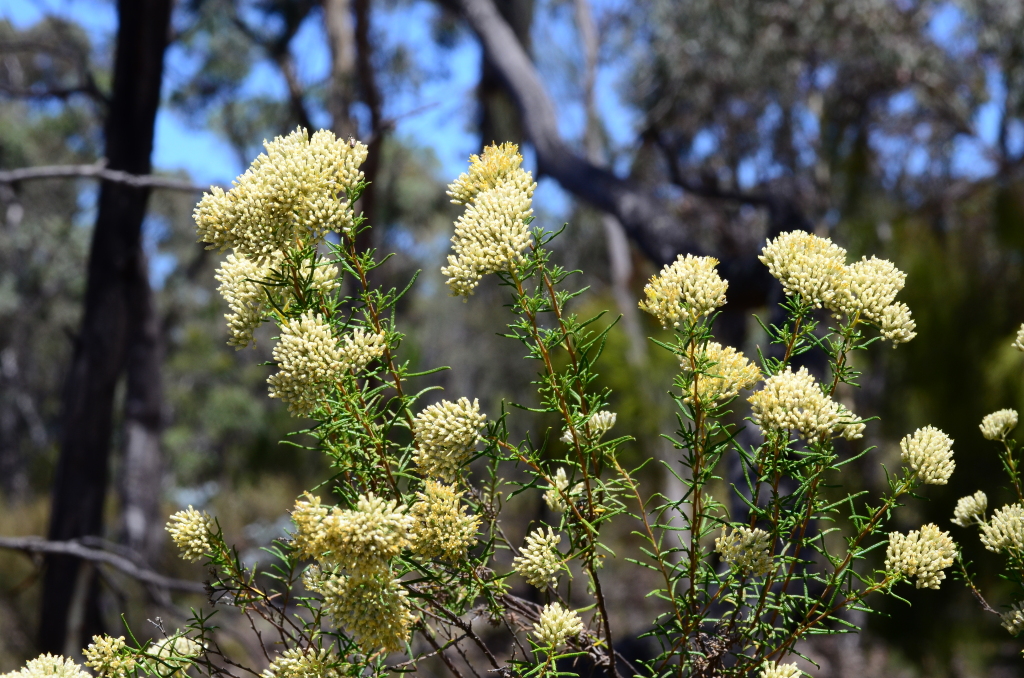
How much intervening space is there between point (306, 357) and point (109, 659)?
15.6 inches

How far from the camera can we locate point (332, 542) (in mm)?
666

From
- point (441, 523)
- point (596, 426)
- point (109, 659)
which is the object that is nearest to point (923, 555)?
point (596, 426)

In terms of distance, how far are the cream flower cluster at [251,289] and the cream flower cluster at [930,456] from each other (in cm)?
65

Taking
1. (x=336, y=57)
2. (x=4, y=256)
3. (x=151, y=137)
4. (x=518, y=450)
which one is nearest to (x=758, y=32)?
(x=336, y=57)

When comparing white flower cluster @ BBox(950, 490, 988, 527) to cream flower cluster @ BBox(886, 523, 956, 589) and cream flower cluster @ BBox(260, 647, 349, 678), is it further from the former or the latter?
cream flower cluster @ BBox(260, 647, 349, 678)

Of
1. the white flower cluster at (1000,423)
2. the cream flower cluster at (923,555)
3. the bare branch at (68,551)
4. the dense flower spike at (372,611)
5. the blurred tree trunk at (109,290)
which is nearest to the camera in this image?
the dense flower spike at (372,611)

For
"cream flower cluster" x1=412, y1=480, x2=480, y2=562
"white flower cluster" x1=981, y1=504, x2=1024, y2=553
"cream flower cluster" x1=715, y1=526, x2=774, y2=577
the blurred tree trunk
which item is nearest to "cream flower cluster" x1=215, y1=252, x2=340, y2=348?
"cream flower cluster" x1=412, y1=480, x2=480, y2=562

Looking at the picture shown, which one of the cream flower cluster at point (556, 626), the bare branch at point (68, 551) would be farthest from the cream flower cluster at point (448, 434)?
the bare branch at point (68, 551)

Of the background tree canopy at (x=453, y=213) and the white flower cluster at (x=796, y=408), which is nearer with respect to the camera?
the white flower cluster at (x=796, y=408)

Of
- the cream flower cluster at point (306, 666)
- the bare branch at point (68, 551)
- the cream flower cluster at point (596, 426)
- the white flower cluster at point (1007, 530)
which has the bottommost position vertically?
the cream flower cluster at point (306, 666)

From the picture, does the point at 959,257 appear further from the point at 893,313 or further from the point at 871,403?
the point at 893,313

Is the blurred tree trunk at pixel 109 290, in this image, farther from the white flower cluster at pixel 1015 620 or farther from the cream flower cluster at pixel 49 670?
the white flower cluster at pixel 1015 620

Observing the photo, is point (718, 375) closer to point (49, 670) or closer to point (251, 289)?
point (251, 289)

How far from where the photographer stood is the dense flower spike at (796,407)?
0.73m
